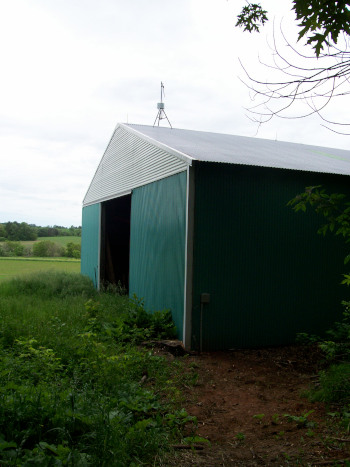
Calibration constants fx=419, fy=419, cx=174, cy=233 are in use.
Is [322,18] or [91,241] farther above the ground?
[322,18]

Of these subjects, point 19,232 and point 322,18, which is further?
point 19,232

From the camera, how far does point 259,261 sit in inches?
295

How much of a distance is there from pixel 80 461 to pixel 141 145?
8.34m

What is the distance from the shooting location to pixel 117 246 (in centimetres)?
1438

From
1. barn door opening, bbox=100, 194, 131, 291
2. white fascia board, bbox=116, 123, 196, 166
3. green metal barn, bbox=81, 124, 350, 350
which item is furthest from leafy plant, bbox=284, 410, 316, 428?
barn door opening, bbox=100, 194, 131, 291

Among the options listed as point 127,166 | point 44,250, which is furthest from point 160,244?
point 44,250

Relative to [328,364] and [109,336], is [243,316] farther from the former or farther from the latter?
[109,336]

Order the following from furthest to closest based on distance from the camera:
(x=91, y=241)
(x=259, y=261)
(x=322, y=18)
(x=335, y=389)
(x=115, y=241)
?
(x=91, y=241), (x=115, y=241), (x=259, y=261), (x=335, y=389), (x=322, y=18)

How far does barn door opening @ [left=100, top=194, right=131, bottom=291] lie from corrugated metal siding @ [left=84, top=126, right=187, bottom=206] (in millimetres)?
647

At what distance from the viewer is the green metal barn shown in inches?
277

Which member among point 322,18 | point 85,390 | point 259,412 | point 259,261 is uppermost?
point 322,18

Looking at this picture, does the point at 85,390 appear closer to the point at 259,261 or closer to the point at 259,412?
the point at 259,412

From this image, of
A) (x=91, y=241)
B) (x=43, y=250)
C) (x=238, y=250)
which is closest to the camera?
(x=238, y=250)

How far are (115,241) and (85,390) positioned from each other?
10.4 meters
